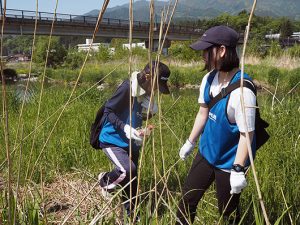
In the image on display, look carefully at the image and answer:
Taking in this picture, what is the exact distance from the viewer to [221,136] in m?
1.84

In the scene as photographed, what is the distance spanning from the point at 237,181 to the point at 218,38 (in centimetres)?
67

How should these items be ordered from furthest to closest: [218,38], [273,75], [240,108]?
1. [273,75]
2. [218,38]
3. [240,108]

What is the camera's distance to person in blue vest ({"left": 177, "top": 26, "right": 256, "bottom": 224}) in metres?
1.71

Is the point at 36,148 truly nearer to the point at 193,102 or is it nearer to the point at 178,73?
the point at 193,102

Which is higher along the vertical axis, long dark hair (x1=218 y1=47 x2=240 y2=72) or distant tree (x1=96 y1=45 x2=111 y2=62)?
long dark hair (x1=218 y1=47 x2=240 y2=72)

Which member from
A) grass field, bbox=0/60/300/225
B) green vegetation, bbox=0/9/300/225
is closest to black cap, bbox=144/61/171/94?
green vegetation, bbox=0/9/300/225

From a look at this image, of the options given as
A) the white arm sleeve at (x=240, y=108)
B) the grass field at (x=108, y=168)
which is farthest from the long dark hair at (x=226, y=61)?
the grass field at (x=108, y=168)

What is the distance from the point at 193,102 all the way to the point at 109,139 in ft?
15.0

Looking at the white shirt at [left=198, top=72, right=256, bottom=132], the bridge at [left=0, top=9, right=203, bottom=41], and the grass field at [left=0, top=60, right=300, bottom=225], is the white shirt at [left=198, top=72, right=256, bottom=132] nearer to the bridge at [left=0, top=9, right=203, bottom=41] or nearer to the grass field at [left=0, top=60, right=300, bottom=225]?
the grass field at [left=0, top=60, right=300, bottom=225]

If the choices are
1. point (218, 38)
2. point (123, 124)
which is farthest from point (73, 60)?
point (218, 38)

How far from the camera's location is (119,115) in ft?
7.80

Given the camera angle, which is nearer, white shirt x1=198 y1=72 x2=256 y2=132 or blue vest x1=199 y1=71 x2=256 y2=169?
white shirt x1=198 y1=72 x2=256 y2=132

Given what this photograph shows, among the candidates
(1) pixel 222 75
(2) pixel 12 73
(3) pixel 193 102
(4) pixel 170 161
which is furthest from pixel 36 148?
(2) pixel 12 73

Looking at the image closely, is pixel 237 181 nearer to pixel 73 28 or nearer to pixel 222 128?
pixel 222 128
